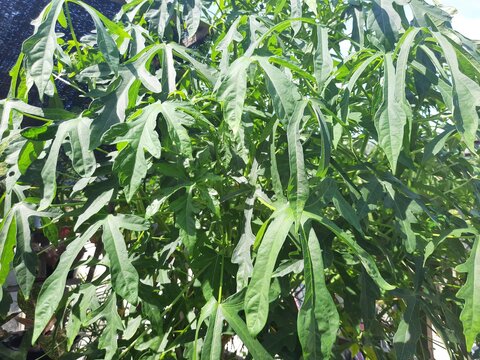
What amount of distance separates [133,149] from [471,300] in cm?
43

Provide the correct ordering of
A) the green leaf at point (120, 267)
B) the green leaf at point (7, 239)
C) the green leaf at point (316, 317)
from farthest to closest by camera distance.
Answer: the green leaf at point (7, 239)
the green leaf at point (120, 267)
the green leaf at point (316, 317)

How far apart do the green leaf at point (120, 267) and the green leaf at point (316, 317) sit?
0.22m

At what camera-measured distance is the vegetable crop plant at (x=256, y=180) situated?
21.5 inches

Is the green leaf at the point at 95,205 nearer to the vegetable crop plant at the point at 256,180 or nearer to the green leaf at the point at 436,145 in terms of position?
the vegetable crop plant at the point at 256,180

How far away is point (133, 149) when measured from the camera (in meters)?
0.56

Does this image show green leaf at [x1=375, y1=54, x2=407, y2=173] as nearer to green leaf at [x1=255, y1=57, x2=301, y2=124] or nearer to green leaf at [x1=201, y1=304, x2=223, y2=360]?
green leaf at [x1=255, y1=57, x2=301, y2=124]

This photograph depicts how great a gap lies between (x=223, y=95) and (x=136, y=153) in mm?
125

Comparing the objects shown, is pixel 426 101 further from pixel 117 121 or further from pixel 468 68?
pixel 117 121

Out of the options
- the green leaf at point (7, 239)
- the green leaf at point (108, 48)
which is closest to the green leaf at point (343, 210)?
the green leaf at point (108, 48)

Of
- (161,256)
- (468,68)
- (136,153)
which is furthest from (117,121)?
(468,68)

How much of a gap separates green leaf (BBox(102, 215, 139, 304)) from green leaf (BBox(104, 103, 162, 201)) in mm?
103

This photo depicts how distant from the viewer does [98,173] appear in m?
0.73

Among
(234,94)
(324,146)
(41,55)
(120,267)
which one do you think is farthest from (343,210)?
(41,55)

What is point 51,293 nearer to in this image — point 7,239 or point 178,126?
point 7,239
